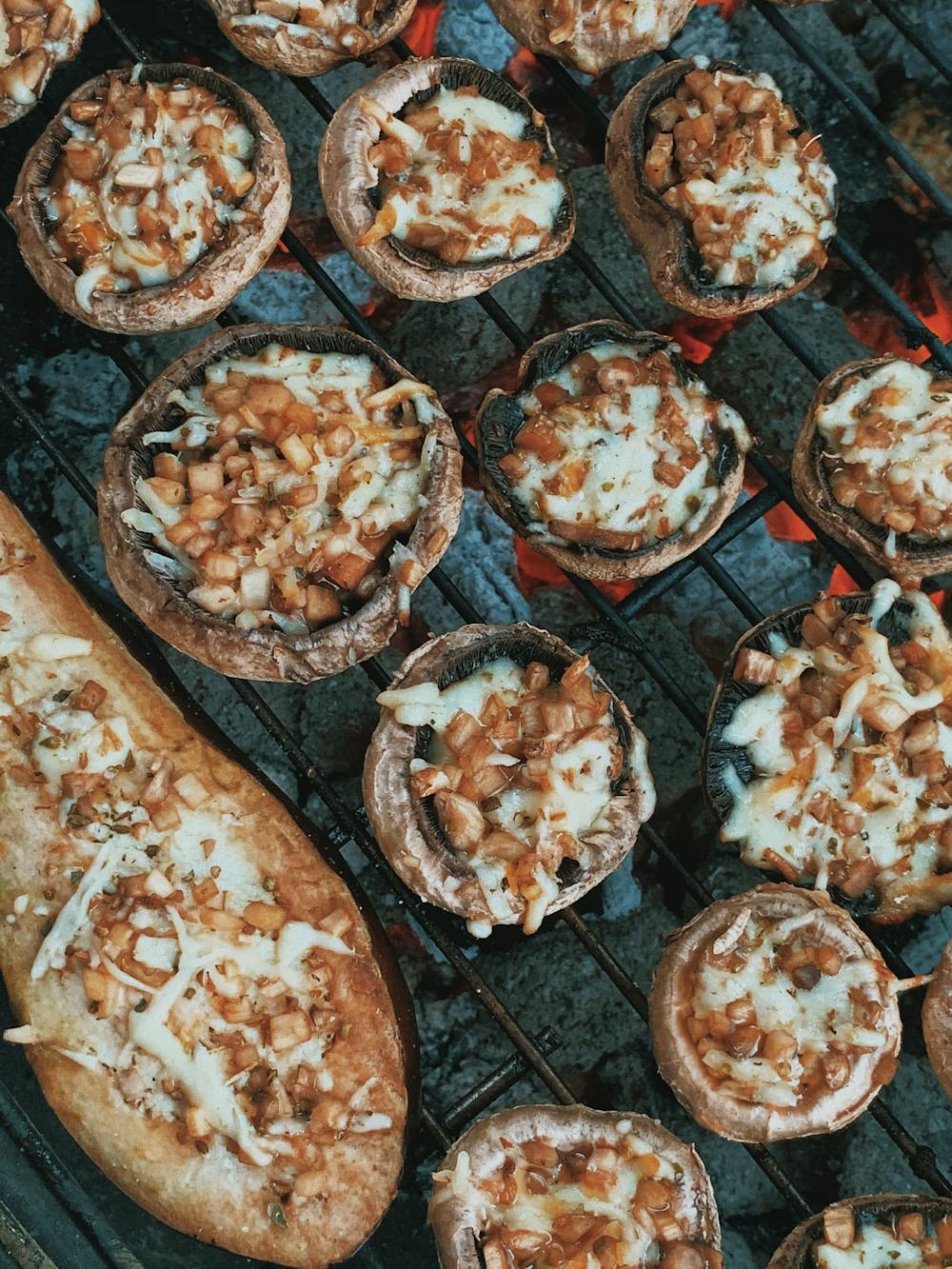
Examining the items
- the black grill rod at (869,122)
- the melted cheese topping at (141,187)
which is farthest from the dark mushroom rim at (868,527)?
the melted cheese topping at (141,187)

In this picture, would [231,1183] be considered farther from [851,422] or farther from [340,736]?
[851,422]

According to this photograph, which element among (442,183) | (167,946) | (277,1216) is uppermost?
(442,183)

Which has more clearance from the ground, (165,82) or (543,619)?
(165,82)

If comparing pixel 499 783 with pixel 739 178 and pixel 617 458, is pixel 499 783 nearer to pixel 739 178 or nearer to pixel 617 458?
pixel 617 458

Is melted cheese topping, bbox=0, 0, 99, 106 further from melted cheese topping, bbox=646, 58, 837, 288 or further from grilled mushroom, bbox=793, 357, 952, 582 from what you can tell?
grilled mushroom, bbox=793, 357, 952, 582

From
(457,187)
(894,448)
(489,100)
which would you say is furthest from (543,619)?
(489,100)

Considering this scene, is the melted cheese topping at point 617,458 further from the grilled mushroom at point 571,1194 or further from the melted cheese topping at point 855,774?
the grilled mushroom at point 571,1194

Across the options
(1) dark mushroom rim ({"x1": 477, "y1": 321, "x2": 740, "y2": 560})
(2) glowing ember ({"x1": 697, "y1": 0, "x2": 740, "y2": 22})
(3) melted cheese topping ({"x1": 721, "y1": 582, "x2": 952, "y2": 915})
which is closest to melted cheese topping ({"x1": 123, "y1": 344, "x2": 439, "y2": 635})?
(1) dark mushroom rim ({"x1": 477, "y1": 321, "x2": 740, "y2": 560})
